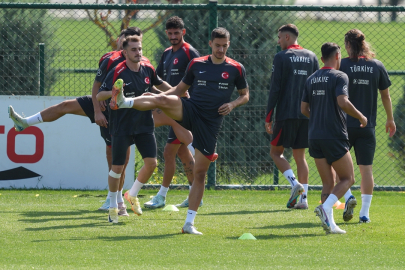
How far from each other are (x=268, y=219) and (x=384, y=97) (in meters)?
1.85

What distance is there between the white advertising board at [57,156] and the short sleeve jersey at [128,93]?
→ 2.78 m

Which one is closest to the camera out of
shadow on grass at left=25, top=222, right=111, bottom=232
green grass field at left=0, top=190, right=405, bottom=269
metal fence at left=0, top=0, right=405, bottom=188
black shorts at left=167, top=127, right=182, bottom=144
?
green grass field at left=0, top=190, right=405, bottom=269

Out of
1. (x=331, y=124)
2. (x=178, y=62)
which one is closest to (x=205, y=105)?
(x=331, y=124)

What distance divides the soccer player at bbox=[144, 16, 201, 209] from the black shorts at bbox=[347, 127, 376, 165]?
86.1 inches

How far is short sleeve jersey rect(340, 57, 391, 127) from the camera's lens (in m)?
6.45

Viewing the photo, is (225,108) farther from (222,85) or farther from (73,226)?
(73,226)

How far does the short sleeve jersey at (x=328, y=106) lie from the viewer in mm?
5844

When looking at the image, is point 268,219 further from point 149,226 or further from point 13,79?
point 13,79

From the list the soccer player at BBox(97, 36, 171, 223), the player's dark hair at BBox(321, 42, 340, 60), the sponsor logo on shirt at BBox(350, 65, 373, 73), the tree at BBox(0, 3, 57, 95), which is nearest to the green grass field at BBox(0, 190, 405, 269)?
the soccer player at BBox(97, 36, 171, 223)

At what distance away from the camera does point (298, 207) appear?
7.68m

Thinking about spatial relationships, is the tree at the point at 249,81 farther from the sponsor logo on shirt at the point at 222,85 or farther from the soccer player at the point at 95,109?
the sponsor logo on shirt at the point at 222,85

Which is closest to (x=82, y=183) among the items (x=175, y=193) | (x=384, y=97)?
(x=175, y=193)

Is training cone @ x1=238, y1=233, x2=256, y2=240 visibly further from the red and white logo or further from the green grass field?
the red and white logo

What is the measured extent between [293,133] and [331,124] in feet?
6.09
